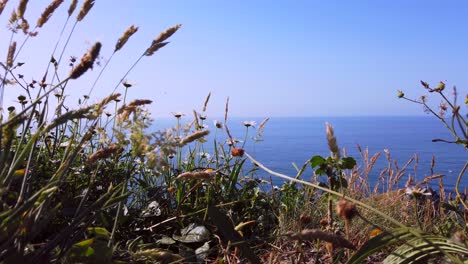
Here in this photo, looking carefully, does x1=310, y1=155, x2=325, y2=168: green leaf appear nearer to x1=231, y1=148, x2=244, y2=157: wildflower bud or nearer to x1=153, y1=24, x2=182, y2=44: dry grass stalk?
x1=231, y1=148, x2=244, y2=157: wildflower bud

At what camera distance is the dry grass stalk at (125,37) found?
0.97 meters

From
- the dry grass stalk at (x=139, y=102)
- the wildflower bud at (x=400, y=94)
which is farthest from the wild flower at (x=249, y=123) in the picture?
the dry grass stalk at (x=139, y=102)

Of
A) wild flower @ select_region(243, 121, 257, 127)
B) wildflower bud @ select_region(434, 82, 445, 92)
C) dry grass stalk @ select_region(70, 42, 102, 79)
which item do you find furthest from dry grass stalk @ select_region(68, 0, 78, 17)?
wild flower @ select_region(243, 121, 257, 127)

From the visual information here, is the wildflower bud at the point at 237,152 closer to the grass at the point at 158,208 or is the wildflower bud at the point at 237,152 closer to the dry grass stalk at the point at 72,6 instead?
the grass at the point at 158,208

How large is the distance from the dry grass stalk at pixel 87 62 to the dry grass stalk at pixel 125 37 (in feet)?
0.65

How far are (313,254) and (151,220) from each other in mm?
577

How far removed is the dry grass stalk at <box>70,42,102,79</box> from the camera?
76 centimetres

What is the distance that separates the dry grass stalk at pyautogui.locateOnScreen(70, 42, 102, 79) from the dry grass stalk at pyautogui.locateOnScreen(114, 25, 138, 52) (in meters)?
0.20

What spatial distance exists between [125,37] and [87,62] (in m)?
A: 0.23

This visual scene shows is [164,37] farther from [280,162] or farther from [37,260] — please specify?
[280,162]

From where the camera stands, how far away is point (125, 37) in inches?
38.4

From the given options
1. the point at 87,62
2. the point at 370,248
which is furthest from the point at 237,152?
the point at 87,62

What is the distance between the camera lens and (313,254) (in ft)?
5.27

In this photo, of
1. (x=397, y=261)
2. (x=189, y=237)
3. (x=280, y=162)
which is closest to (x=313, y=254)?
(x=189, y=237)
